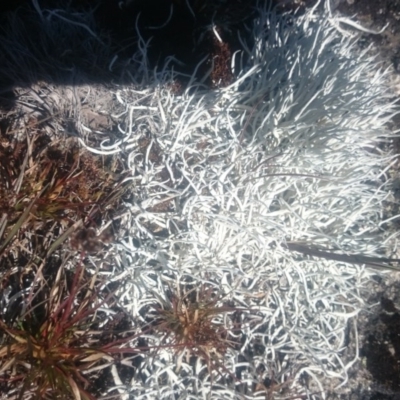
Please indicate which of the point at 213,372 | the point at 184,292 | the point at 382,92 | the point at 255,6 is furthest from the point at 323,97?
the point at 213,372

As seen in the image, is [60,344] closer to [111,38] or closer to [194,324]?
[194,324]

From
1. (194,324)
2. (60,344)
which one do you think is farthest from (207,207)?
(60,344)

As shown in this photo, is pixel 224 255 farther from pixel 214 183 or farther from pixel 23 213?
pixel 23 213

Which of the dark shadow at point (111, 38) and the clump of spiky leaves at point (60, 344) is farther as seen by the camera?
the dark shadow at point (111, 38)

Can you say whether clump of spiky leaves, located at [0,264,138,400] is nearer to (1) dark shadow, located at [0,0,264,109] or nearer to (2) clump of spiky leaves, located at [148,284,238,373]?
(2) clump of spiky leaves, located at [148,284,238,373]

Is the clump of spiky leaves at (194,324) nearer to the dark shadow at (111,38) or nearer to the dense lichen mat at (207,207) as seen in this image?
the dense lichen mat at (207,207)

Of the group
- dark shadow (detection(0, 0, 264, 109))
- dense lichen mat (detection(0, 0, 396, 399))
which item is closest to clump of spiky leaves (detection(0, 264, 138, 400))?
dense lichen mat (detection(0, 0, 396, 399))

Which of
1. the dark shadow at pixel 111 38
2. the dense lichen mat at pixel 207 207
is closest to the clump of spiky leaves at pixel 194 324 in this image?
the dense lichen mat at pixel 207 207

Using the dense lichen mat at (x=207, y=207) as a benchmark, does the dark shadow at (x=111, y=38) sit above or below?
above
